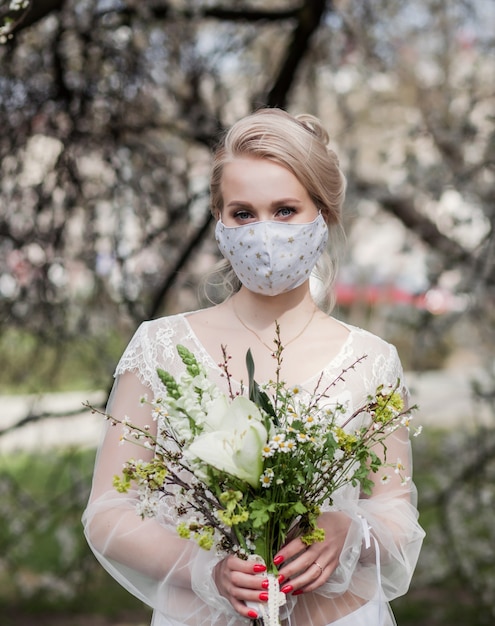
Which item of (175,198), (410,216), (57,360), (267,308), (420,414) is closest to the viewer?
(267,308)

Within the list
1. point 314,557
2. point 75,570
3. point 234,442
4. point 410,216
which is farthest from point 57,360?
point 234,442

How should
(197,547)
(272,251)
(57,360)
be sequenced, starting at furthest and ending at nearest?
(57,360), (272,251), (197,547)

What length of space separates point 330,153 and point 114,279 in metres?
2.81

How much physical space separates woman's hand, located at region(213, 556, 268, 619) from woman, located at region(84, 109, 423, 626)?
7 centimetres

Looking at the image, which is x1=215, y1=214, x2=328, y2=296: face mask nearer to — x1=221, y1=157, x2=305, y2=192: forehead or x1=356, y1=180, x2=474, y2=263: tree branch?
x1=221, y1=157, x2=305, y2=192: forehead

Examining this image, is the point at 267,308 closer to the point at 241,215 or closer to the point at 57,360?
the point at 241,215

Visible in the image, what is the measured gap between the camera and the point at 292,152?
87.1 inches

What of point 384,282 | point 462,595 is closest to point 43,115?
point 462,595

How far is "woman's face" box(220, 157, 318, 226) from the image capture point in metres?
2.19

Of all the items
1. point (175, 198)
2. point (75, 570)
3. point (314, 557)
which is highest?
point (314, 557)

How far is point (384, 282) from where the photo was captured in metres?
10.0

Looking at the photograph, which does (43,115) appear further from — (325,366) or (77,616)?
(77,616)

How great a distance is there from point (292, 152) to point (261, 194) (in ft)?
0.42

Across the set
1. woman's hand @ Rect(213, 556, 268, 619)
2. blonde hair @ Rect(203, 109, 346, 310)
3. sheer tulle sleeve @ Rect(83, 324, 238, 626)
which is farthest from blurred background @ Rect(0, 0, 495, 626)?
woman's hand @ Rect(213, 556, 268, 619)
